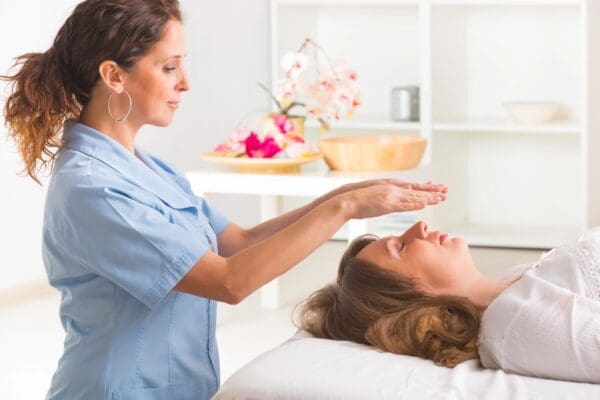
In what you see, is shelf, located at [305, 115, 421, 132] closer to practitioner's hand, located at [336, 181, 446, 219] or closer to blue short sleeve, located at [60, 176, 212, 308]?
practitioner's hand, located at [336, 181, 446, 219]

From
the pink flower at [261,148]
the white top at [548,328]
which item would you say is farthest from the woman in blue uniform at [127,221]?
the pink flower at [261,148]

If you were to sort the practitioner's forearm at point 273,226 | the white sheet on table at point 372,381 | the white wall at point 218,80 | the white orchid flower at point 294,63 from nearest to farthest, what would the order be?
the white sheet on table at point 372,381 < the practitioner's forearm at point 273,226 < the white orchid flower at point 294,63 < the white wall at point 218,80

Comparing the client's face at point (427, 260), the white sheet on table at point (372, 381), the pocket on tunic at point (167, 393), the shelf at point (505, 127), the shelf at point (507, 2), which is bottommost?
the pocket on tunic at point (167, 393)

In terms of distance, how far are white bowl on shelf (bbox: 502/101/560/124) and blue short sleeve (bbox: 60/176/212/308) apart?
3697mm

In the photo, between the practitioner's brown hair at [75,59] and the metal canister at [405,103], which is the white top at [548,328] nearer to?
the practitioner's brown hair at [75,59]

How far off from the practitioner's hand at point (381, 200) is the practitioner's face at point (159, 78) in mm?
378

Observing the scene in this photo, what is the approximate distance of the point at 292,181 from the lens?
390 centimetres

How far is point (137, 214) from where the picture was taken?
1.89m

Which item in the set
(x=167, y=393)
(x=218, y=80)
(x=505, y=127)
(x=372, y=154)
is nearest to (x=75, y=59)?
(x=167, y=393)

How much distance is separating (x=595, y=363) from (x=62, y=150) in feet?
3.27

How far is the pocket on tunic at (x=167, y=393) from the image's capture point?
6.42ft

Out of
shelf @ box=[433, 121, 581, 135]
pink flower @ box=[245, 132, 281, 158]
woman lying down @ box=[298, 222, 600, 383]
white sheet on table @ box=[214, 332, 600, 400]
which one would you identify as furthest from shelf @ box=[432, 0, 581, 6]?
white sheet on table @ box=[214, 332, 600, 400]

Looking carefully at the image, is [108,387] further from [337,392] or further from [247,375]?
[337,392]

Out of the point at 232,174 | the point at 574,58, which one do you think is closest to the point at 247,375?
the point at 232,174
